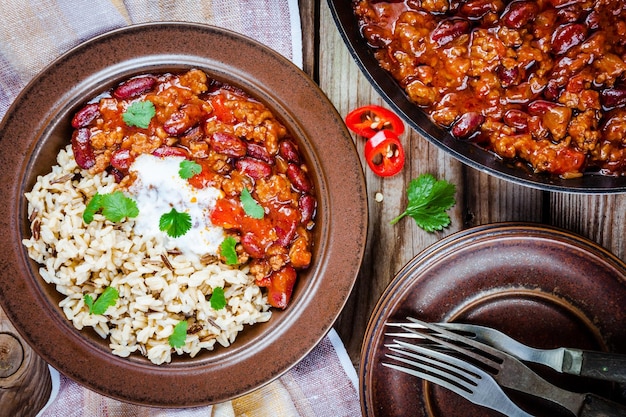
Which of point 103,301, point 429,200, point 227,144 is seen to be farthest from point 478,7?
point 103,301

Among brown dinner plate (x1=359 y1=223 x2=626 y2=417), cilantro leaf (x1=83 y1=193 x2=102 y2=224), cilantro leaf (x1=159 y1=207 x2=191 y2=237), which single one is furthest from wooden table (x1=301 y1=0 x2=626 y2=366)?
cilantro leaf (x1=83 y1=193 x2=102 y2=224)

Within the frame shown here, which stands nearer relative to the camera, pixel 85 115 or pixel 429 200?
pixel 85 115

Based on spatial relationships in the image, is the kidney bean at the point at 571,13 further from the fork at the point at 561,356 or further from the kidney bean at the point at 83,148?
the kidney bean at the point at 83,148

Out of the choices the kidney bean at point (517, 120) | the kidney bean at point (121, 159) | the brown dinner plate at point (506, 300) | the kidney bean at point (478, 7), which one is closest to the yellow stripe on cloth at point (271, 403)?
the brown dinner plate at point (506, 300)

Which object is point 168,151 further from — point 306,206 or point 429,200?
point 429,200

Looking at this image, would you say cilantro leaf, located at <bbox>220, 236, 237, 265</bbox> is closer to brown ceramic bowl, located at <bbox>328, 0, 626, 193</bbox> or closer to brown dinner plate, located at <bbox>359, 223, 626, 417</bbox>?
brown dinner plate, located at <bbox>359, 223, 626, 417</bbox>
